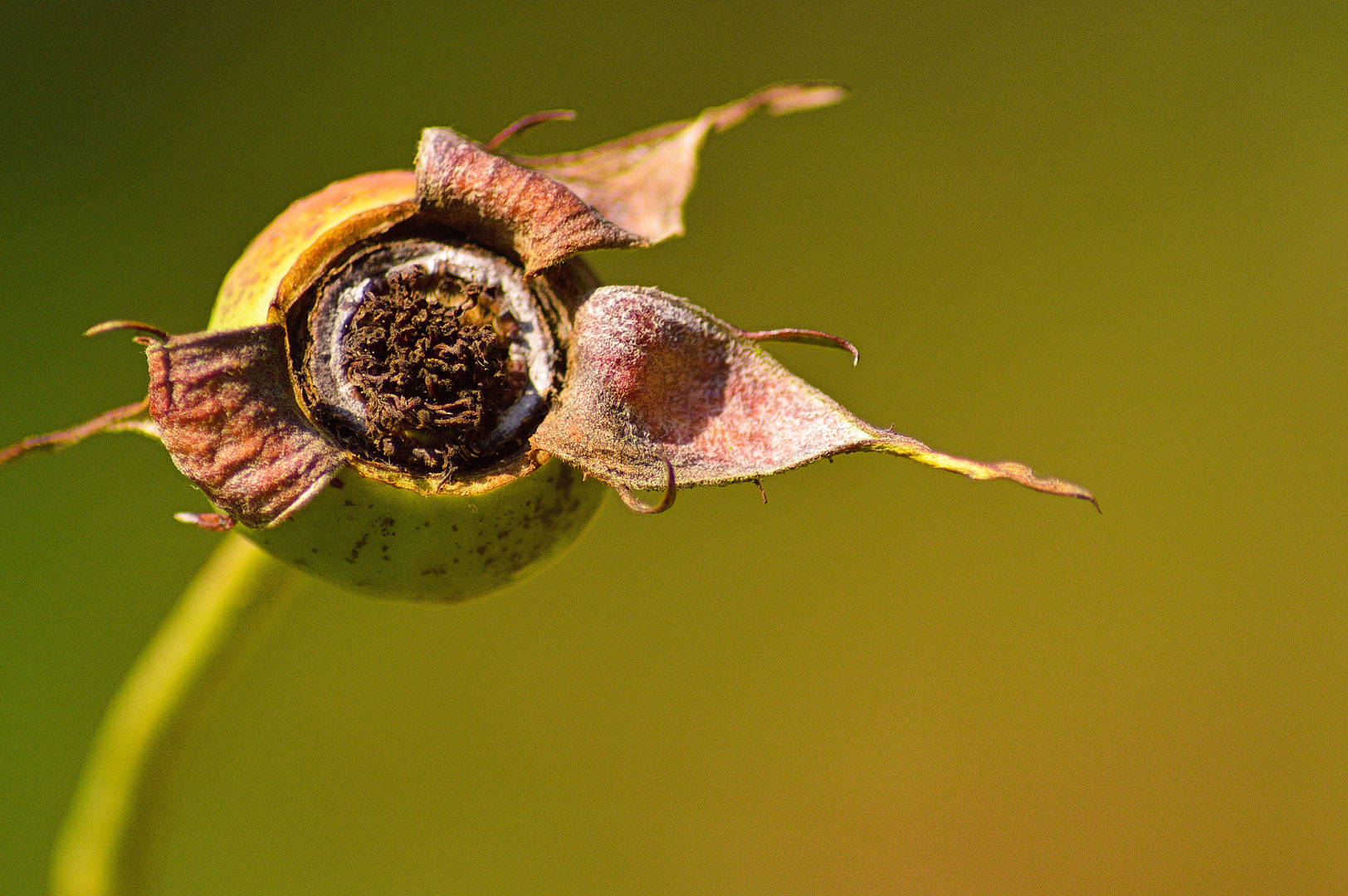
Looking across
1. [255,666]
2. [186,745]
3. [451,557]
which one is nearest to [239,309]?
[451,557]

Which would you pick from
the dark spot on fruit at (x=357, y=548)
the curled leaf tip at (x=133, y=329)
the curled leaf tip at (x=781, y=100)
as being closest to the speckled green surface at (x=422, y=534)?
the dark spot on fruit at (x=357, y=548)

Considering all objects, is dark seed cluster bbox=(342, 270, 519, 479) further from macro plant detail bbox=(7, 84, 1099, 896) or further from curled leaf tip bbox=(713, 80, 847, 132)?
curled leaf tip bbox=(713, 80, 847, 132)

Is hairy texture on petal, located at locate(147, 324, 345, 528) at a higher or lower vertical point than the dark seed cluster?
lower

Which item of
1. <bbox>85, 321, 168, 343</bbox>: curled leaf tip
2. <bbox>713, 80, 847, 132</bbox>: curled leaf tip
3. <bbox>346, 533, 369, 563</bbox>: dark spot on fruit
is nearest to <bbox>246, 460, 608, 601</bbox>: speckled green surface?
<bbox>346, 533, 369, 563</bbox>: dark spot on fruit

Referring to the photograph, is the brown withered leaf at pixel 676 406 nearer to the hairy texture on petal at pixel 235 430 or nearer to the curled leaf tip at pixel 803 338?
the curled leaf tip at pixel 803 338

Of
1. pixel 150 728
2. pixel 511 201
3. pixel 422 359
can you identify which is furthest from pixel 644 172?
pixel 150 728

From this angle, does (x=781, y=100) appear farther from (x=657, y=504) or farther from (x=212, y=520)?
(x=212, y=520)

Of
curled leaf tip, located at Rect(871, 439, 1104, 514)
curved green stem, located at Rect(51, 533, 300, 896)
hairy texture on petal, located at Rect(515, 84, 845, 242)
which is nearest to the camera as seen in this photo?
curled leaf tip, located at Rect(871, 439, 1104, 514)

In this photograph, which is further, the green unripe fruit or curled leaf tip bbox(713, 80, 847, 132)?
curled leaf tip bbox(713, 80, 847, 132)
